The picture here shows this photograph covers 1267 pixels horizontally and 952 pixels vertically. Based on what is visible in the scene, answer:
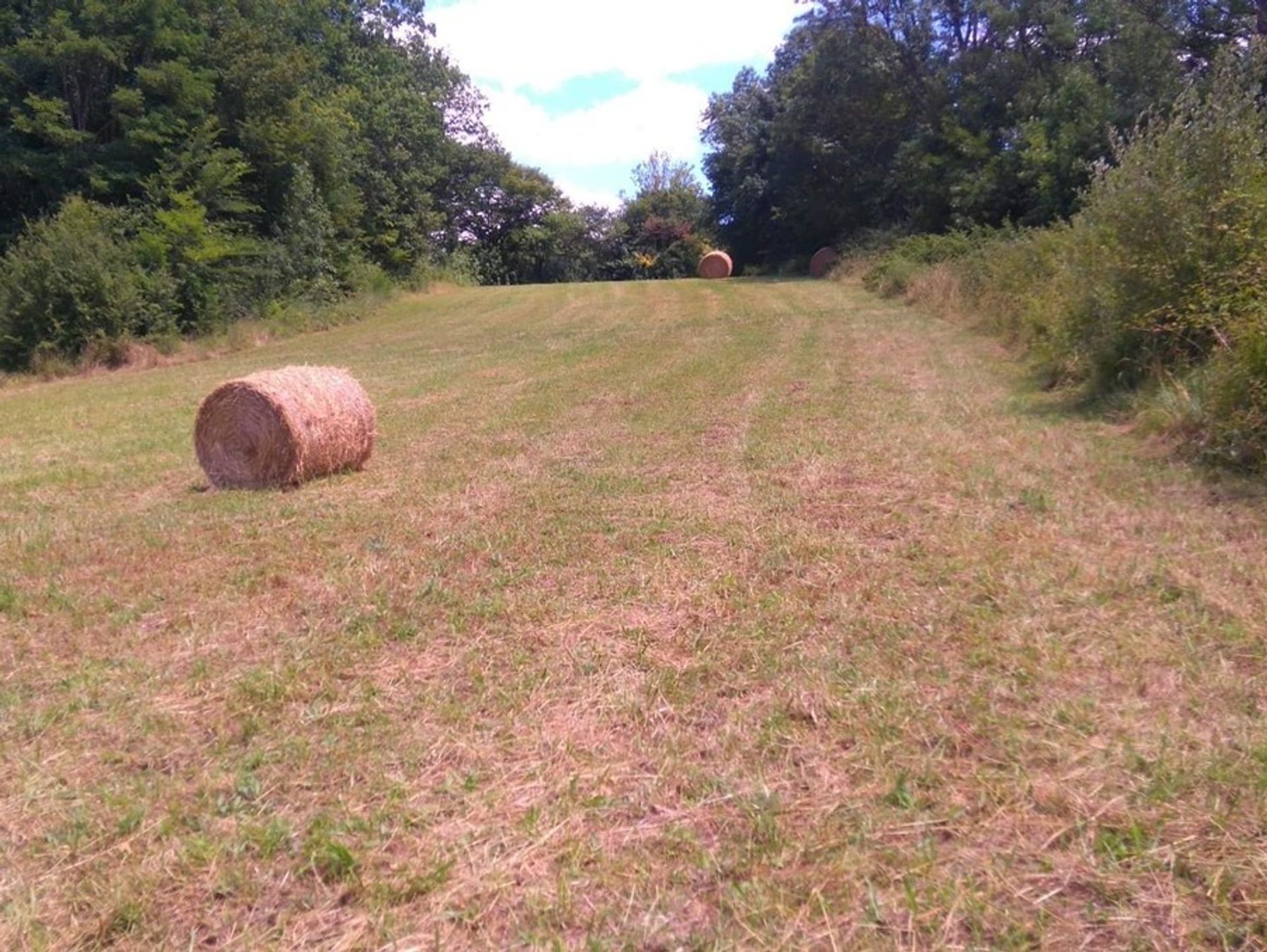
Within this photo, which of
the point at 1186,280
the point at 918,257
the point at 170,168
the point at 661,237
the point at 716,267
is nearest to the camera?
the point at 1186,280

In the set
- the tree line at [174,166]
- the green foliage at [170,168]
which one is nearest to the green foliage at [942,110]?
the tree line at [174,166]

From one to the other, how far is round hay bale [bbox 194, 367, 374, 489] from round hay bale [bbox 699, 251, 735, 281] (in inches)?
1491

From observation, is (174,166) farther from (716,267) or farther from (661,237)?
(661,237)

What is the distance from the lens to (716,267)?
45688mm

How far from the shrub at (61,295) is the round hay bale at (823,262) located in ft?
87.9

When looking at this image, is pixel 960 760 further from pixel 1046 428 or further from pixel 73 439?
pixel 73 439

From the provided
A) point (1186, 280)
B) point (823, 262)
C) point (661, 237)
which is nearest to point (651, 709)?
point (1186, 280)

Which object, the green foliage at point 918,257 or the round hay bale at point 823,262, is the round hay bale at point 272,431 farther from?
the round hay bale at point 823,262

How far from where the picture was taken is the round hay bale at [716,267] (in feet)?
149

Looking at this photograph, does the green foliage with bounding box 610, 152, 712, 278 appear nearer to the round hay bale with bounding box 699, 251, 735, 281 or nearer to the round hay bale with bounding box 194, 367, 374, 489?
the round hay bale with bounding box 699, 251, 735, 281

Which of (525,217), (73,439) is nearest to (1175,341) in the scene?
(73,439)

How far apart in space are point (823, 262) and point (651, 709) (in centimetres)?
3965

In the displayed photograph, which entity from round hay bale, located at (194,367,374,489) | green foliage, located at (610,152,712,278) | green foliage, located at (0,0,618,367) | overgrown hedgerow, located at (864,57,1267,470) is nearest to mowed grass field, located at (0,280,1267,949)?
round hay bale, located at (194,367,374,489)

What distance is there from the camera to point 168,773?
11.9 feet
